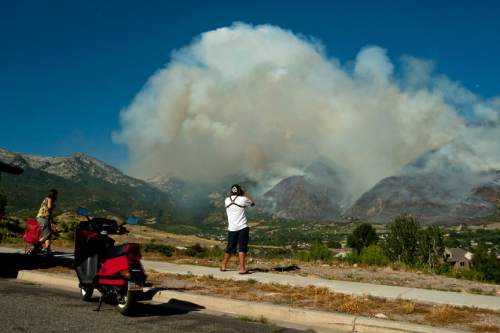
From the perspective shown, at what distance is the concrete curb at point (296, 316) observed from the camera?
22.7 feet

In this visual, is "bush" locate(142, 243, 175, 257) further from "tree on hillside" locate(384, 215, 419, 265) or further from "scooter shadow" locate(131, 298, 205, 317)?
"tree on hillside" locate(384, 215, 419, 265)

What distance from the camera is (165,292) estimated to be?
9.48 metres

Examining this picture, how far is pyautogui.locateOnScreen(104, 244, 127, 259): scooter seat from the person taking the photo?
825 centimetres

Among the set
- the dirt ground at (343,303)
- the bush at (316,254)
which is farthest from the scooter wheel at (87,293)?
the bush at (316,254)

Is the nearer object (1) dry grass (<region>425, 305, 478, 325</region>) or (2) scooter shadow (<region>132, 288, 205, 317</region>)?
(1) dry grass (<region>425, 305, 478, 325</region>)

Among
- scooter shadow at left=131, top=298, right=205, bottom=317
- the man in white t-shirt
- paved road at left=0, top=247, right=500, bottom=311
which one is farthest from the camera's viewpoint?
the man in white t-shirt

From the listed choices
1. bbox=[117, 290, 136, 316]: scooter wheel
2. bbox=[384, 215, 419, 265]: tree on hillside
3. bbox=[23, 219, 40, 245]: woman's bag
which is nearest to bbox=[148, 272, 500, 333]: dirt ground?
bbox=[117, 290, 136, 316]: scooter wheel

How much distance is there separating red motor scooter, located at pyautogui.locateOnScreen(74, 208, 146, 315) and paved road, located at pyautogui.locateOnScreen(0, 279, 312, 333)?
277mm

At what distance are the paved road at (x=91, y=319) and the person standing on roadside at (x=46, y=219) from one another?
234 inches

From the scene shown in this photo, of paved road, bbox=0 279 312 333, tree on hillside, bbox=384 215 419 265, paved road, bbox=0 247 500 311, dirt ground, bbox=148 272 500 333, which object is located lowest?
paved road, bbox=0 279 312 333

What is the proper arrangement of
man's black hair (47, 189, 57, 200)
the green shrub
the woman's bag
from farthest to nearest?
1. the green shrub
2. man's black hair (47, 189, 57, 200)
3. the woman's bag

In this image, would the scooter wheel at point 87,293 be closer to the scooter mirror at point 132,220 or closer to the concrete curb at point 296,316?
the concrete curb at point 296,316

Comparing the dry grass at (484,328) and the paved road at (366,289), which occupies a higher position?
the paved road at (366,289)

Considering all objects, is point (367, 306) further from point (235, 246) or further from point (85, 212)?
point (85, 212)
